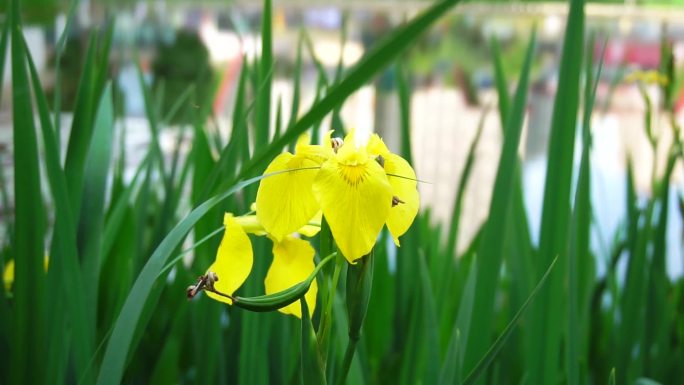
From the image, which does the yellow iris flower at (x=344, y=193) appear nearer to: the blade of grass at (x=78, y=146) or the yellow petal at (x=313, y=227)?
the yellow petal at (x=313, y=227)

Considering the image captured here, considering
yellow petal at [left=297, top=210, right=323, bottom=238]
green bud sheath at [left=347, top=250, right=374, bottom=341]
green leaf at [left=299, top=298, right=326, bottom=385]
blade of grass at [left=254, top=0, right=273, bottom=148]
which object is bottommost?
green leaf at [left=299, top=298, right=326, bottom=385]

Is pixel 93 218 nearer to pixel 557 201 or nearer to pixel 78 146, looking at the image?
pixel 78 146

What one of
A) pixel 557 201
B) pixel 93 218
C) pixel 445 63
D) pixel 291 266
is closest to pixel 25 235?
pixel 93 218

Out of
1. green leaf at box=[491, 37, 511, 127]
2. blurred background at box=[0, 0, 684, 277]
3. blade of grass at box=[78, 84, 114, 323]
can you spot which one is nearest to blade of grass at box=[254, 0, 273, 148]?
blade of grass at box=[78, 84, 114, 323]

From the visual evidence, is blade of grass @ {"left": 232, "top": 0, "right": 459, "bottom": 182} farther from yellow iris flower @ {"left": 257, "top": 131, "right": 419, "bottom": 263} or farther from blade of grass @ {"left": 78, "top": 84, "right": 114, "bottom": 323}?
blade of grass @ {"left": 78, "top": 84, "right": 114, "bottom": 323}

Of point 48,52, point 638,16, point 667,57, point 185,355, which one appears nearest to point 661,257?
point 667,57

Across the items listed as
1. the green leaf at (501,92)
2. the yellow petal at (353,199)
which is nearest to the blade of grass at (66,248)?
the yellow petal at (353,199)

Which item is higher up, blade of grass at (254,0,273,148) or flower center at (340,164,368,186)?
blade of grass at (254,0,273,148)
